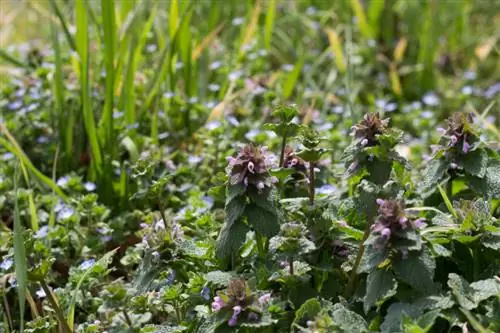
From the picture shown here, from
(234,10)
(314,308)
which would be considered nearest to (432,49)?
(234,10)

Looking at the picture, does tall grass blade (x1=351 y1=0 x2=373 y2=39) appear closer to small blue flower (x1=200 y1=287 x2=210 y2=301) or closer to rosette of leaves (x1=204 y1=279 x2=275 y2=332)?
small blue flower (x1=200 y1=287 x2=210 y2=301)

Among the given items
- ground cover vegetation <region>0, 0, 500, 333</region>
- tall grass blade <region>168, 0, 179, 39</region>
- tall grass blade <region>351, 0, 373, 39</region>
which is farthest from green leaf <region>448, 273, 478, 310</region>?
tall grass blade <region>351, 0, 373, 39</region>

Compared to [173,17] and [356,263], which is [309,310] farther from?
Result: [173,17]

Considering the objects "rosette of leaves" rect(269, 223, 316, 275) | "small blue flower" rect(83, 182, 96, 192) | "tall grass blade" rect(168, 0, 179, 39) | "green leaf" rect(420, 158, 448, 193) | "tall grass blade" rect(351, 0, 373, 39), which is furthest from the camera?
"tall grass blade" rect(351, 0, 373, 39)

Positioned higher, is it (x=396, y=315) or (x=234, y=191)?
(x=234, y=191)

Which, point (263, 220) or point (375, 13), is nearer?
point (263, 220)

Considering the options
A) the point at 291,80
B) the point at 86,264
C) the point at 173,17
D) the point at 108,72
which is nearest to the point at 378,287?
the point at 86,264

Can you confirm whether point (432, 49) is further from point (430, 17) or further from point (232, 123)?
point (232, 123)

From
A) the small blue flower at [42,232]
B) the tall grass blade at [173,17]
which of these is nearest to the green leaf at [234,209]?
the small blue flower at [42,232]

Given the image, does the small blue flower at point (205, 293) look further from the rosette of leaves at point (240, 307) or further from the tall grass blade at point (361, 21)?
the tall grass blade at point (361, 21)
